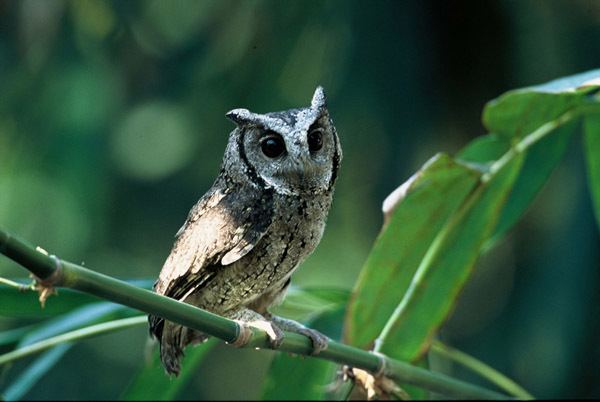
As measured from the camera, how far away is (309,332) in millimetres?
1421

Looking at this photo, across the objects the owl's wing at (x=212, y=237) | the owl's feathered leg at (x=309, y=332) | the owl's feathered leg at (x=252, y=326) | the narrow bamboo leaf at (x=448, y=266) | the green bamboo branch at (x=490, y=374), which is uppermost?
the owl's wing at (x=212, y=237)

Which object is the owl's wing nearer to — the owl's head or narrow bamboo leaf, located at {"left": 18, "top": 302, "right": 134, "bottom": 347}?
the owl's head

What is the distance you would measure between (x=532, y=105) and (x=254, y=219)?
26.7 inches

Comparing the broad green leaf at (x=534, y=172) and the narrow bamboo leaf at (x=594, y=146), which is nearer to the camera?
the narrow bamboo leaf at (x=594, y=146)

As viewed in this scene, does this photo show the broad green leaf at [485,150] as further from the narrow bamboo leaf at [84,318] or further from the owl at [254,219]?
the narrow bamboo leaf at [84,318]

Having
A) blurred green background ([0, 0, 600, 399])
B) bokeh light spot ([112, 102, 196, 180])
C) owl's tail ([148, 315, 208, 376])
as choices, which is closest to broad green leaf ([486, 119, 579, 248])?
blurred green background ([0, 0, 600, 399])

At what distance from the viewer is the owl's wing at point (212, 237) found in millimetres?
1208

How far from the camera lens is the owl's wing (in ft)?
3.96

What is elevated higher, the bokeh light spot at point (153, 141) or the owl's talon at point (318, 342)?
the bokeh light spot at point (153, 141)

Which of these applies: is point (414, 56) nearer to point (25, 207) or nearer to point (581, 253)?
point (581, 253)

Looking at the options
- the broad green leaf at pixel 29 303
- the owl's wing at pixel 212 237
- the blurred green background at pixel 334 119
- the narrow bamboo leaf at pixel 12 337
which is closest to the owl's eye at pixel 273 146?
the owl's wing at pixel 212 237

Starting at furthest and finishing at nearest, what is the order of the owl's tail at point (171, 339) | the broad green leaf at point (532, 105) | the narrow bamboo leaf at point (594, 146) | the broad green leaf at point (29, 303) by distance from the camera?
the narrow bamboo leaf at point (594, 146), the broad green leaf at point (532, 105), the broad green leaf at point (29, 303), the owl's tail at point (171, 339)

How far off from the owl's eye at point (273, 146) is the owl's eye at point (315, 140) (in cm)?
4

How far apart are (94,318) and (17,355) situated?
341 millimetres
